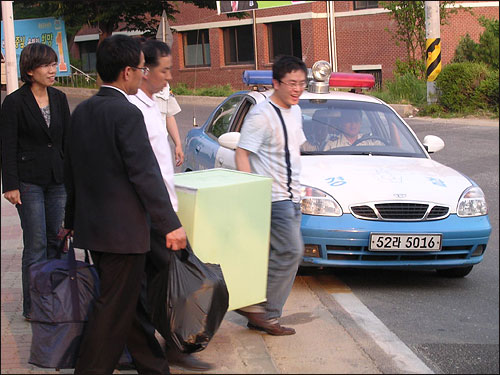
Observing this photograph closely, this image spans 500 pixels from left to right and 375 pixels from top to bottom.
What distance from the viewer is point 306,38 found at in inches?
1176

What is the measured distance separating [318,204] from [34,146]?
7.76 feet

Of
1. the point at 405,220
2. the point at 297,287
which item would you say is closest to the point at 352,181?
the point at 405,220

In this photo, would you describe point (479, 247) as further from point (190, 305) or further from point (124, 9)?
point (124, 9)

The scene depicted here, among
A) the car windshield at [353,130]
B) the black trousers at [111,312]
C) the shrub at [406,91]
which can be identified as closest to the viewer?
the black trousers at [111,312]

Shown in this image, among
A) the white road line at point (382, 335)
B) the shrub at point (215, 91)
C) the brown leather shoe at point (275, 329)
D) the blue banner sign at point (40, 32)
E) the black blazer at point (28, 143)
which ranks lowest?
the white road line at point (382, 335)

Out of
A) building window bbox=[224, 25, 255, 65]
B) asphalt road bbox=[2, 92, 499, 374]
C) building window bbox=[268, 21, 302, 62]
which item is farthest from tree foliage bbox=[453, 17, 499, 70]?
asphalt road bbox=[2, 92, 499, 374]

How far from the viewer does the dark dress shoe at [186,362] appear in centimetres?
450

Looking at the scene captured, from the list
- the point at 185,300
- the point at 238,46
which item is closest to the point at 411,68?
the point at 238,46

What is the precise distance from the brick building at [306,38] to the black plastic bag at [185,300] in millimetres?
Answer: 22897

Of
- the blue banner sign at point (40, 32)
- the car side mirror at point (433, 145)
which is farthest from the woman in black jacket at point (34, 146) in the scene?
the blue banner sign at point (40, 32)

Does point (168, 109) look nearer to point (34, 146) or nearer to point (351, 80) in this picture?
point (34, 146)

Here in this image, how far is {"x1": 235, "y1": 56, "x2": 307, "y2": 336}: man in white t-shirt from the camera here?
509 cm

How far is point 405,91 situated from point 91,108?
18.6 m

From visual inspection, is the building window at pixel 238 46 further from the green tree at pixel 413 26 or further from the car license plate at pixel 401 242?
the car license plate at pixel 401 242
